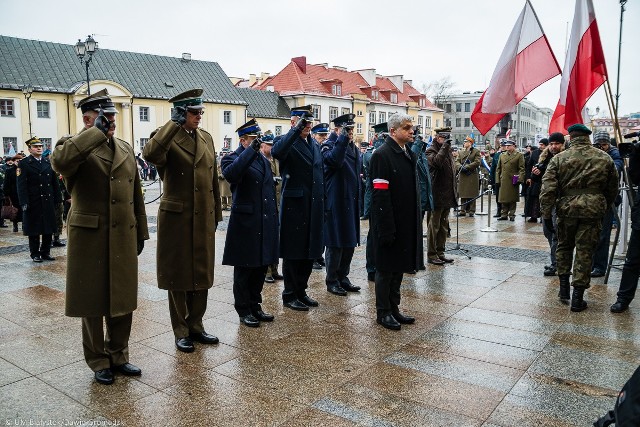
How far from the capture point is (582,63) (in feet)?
23.2

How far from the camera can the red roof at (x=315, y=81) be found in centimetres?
6394

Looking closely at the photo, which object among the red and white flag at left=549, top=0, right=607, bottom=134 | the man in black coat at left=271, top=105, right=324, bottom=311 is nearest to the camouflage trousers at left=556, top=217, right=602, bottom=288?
the red and white flag at left=549, top=0, right=607, bottom=134

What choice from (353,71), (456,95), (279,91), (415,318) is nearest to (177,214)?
(415,318)

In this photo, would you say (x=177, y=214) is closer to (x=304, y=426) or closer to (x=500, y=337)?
(x=304, y=426)

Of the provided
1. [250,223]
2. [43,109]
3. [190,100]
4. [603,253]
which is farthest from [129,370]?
[43,109]

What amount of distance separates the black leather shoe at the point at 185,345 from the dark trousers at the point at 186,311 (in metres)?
0.04

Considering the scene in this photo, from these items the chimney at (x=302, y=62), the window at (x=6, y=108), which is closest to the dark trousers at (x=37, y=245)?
the window at (x=6, y=108)

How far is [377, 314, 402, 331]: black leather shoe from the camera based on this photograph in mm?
5570

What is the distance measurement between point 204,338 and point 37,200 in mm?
6331

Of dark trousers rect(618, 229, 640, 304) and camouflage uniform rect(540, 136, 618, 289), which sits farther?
camouflage uniform rect(540, 136, 618, 289)

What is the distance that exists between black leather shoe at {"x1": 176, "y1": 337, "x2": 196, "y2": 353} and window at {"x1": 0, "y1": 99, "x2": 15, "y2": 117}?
150ft

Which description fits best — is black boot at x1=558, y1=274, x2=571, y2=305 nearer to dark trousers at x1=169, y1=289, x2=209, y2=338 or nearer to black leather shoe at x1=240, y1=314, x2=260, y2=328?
black leather shoe at x1=240, y1=314, x2=260, y2=328

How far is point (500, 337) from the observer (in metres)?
5.35

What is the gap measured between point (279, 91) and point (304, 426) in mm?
63162
